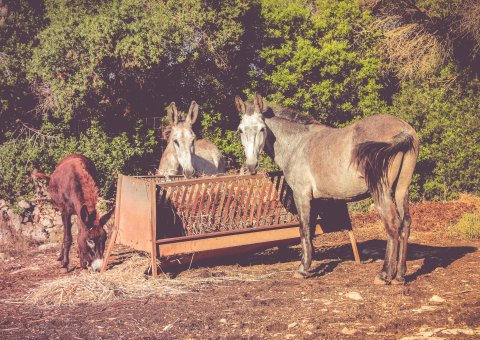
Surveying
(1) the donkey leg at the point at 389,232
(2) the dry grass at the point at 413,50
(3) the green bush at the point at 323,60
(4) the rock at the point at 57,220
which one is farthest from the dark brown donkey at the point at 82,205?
(2) the dry grass at the point at 413,50

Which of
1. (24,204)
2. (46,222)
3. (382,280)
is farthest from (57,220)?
(382,280)

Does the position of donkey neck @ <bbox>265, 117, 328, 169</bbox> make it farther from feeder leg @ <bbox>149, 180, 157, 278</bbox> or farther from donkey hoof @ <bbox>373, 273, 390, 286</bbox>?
donkey hoof @ <bbox>373, 273, 390, 286</bbox>

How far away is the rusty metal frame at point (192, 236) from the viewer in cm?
677

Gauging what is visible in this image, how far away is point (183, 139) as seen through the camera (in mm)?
8922

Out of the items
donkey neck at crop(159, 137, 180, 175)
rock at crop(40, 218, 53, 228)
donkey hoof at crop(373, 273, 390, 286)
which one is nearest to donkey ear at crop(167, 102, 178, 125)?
donkey neck at crop(159, 137, 180, 175)

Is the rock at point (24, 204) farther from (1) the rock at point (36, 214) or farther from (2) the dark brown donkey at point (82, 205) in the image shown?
(2) the dark brown donkey at point (82, 205)

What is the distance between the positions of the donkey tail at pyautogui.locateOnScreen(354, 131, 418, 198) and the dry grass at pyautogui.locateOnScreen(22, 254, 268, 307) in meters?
2.04

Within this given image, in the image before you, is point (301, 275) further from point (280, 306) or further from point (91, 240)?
point (91, 240)

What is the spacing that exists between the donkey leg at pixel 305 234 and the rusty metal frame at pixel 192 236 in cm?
50

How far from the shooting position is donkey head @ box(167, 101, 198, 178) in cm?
868

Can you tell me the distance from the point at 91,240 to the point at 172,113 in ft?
9.48

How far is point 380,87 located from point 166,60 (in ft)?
18.3

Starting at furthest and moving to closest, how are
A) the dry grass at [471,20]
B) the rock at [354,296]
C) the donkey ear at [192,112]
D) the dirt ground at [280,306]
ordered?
the dry grass at [471,20]
the donkey ear at [192,112]
the rock at [354,296]
the dirt ground at [280,306]

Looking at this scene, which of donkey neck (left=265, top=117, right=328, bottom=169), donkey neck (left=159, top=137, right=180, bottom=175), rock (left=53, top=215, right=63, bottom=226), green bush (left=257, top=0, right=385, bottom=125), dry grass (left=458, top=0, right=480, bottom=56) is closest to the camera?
donkey neck (left=265, top=117, right=328, bottom=169)
